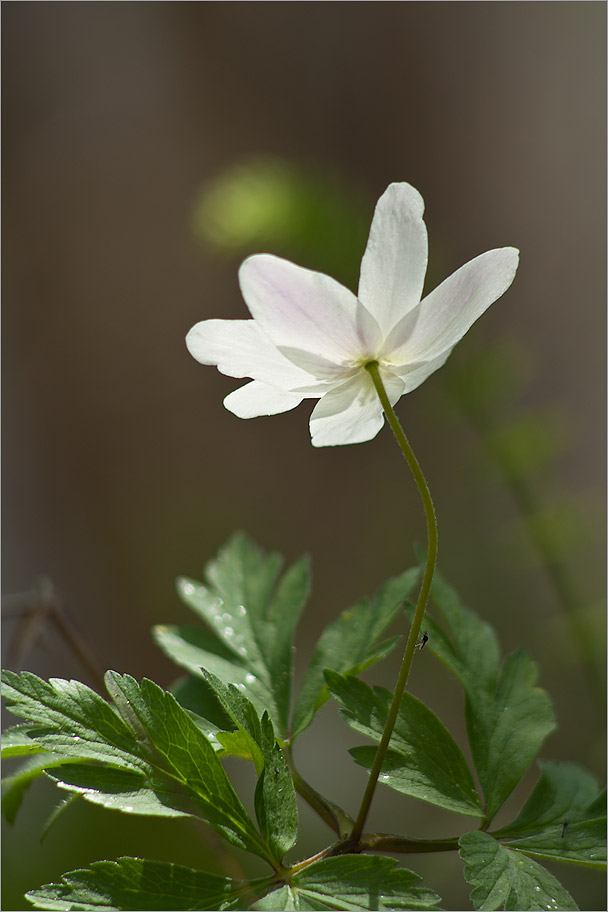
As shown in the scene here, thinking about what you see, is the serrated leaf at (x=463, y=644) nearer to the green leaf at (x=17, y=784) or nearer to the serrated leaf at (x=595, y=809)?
the serrated leaf at (x=595, y=809)

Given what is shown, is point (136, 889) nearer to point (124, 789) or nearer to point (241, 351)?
point (124, 789)

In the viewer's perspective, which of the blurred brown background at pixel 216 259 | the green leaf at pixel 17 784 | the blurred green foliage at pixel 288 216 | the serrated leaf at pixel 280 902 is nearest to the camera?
the serrated leaf at pixel 280 902

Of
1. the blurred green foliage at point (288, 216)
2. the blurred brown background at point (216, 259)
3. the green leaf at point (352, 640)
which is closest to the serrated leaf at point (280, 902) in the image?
the green leaf at point (352, 640)

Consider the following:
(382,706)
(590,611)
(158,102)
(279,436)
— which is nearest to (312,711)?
(382,706)

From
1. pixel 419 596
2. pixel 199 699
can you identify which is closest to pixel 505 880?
pixel 419 596

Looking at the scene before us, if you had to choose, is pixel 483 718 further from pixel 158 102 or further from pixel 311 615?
pixel 158 102

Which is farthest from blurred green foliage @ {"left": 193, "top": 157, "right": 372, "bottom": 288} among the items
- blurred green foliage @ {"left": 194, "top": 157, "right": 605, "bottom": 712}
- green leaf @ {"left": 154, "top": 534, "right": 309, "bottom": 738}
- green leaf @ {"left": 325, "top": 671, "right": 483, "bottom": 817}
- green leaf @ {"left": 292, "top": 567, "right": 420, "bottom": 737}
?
green leaf @ {"left": 325, "top": 671, "right": 483, "bottom": 817}
